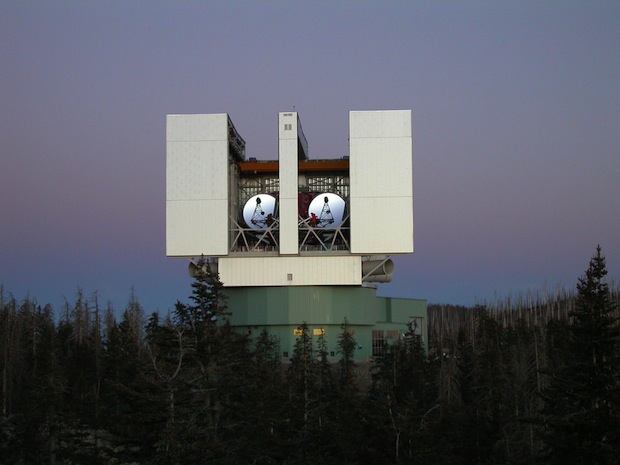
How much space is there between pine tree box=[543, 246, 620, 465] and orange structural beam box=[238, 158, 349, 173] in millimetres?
52293

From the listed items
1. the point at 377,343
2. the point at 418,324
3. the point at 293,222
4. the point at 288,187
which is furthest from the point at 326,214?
the point at 418,324

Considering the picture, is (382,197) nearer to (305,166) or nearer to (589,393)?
(305,166)

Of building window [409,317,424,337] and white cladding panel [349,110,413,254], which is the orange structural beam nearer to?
white cladding panel [349,110,413,254]

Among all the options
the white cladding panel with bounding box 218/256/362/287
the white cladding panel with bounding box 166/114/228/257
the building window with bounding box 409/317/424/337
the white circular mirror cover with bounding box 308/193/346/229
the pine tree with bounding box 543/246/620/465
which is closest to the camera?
the pine tree with bounding box 543/246/620/465

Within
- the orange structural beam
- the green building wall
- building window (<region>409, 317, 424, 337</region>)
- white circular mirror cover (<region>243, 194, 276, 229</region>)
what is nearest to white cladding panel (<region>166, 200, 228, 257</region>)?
white circular mirror cover (<region>243, 194, 276, 229</region>)

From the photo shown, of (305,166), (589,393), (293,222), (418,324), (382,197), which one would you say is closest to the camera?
(589,393)

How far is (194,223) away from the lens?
76000 mm

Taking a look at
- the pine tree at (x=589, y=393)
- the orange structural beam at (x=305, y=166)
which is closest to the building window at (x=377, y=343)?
the orange structural beam at (x=305, y=166)

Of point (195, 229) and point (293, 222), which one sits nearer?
point (195, 229)

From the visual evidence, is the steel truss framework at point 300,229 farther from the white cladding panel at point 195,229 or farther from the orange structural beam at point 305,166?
the white cladding panel at point 195,229

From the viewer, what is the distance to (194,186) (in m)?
75.9

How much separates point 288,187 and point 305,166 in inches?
191

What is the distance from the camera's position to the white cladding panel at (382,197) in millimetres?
75875

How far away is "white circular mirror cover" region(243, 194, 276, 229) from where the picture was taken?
259 feet
